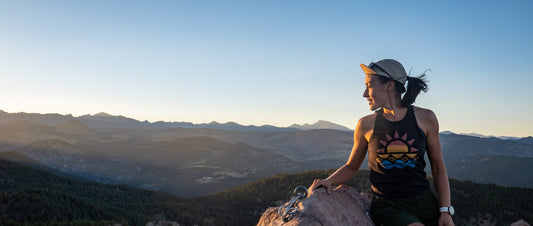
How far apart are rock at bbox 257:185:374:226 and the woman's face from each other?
39.8 inches

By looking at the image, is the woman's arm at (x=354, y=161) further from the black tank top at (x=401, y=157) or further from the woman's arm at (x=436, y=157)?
the woman's arm at (x=436, y=157)

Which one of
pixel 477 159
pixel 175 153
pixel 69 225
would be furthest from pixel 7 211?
pixel 477 159

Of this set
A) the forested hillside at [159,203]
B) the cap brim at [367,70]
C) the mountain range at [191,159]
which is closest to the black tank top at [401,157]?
the cap brim at [367,70]

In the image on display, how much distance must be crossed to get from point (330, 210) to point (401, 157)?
0.83 m

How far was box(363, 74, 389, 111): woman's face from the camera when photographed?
10.5 ft

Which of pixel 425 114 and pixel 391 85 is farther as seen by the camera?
pixel 391 85

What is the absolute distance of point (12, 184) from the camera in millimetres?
25734

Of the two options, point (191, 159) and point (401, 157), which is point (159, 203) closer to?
point (401, 157)

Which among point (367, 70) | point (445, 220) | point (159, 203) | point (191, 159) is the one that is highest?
point (367, 70)

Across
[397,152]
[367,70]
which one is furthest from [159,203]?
[397,152]

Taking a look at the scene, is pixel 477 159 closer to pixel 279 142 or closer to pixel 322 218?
pixel 279 142

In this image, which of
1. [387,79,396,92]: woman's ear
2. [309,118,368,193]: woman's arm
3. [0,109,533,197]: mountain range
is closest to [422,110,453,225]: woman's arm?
[387,79,396,92]: woman's ear

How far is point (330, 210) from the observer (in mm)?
3033

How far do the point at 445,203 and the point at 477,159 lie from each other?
140102mm
